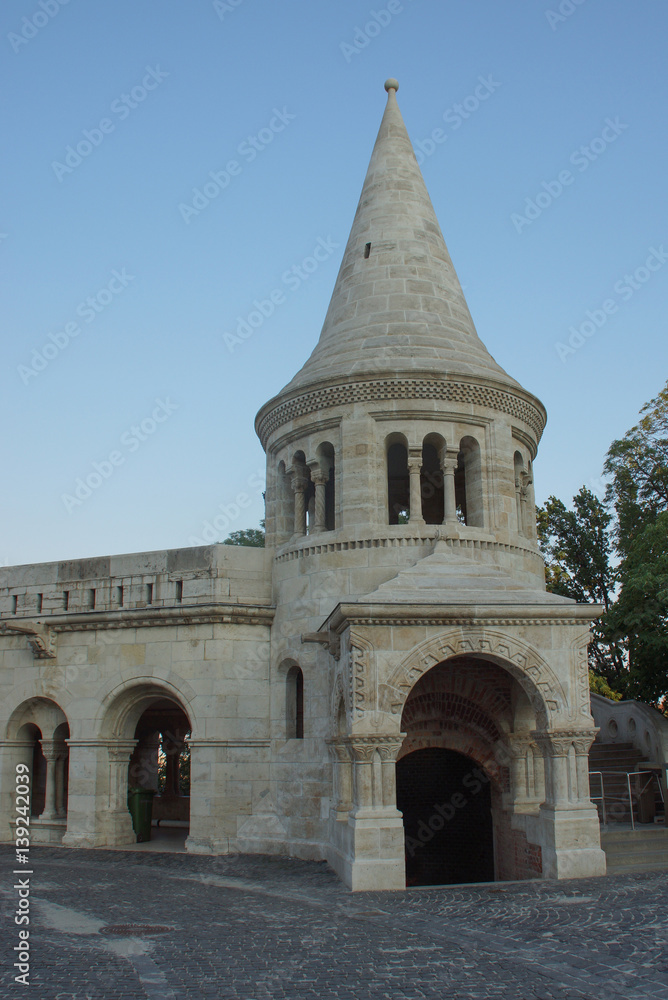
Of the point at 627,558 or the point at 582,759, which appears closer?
the point at 582,759

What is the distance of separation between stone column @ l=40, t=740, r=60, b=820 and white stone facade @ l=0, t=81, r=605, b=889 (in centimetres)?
4

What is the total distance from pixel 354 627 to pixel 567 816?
3.61 meters

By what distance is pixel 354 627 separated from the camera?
1144cm

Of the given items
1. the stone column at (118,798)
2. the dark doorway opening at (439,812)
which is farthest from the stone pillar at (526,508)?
the stone column at (118,798)

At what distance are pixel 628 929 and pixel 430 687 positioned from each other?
18.9 ft

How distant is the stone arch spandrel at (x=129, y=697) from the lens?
15.1m

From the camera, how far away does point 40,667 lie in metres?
16.4

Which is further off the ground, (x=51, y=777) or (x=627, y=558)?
(x=627, y=558)

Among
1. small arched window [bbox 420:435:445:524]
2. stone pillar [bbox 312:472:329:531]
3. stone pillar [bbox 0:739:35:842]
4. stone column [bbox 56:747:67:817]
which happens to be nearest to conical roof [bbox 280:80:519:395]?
stone pillar [bbox 312:472:329:531]

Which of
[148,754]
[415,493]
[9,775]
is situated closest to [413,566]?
[415,493]

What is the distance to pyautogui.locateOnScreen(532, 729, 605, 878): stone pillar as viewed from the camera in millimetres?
11164

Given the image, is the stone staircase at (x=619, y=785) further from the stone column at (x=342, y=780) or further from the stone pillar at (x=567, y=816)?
the stone column at (x=342, y=780)

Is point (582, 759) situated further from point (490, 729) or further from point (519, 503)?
point (519, 503)

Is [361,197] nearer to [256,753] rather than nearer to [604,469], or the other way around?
[604,469]
